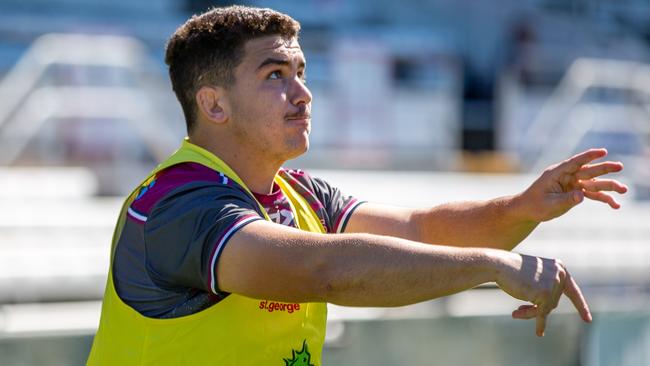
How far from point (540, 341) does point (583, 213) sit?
1.86 m

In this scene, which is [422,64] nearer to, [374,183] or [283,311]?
[374,183]

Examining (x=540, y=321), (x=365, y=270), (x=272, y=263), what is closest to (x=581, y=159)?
(x=540, y=321)

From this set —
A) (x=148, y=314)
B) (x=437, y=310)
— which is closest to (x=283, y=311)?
(x=148, y=314)

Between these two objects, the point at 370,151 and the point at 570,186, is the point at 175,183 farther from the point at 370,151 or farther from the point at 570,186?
the point at 370,151

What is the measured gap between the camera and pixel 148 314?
9.52 feet

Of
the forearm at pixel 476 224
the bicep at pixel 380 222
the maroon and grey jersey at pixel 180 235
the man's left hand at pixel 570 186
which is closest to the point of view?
the maroon and grey jersey at pixel 180 235

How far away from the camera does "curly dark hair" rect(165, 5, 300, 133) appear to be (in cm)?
301

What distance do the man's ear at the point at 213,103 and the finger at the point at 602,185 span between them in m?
1.07

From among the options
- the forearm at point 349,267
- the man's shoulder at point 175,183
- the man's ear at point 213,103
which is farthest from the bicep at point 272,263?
the man's ear at point 213,103

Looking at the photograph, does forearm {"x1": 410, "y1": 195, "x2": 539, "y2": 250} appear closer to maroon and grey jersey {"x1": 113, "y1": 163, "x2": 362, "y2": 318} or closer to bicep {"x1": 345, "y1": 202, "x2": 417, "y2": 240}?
bicep {"x1": 345, "y1": 202, "x2": 417, "y2": 240}

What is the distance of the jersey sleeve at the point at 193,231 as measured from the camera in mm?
2617

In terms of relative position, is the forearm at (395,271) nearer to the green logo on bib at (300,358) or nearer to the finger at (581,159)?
the green logo on bib at (300,358)

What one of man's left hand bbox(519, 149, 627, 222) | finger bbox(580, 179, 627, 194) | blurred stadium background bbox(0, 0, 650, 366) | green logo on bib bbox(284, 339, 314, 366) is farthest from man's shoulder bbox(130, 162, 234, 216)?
blurred stadium background bbox(0, 0, 650, 366)

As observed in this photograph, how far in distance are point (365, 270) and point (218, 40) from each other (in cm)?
85
